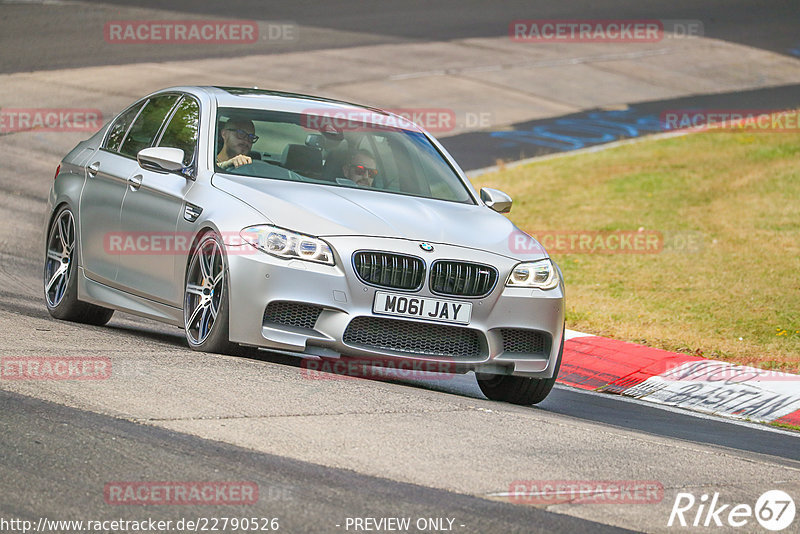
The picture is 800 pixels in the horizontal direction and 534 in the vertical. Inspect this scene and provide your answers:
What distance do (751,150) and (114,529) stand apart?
62.9 feet

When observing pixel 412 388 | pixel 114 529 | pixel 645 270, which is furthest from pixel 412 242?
pixel 645 270

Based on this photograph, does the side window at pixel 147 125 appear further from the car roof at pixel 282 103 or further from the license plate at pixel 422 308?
the license plate at pixel 422 308

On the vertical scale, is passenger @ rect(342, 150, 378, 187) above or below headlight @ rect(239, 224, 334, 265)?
above

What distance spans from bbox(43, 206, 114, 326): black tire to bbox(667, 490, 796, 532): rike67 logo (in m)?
5.14

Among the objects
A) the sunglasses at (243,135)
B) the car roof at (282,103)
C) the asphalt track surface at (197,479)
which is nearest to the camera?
the asphalt track surface at (197,479)

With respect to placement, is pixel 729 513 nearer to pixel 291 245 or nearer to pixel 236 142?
Result: pixel 291 245

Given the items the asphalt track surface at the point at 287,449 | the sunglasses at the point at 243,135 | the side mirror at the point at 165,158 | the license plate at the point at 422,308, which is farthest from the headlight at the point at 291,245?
the sunglasses at the point at 243,135

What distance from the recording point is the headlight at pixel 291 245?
7211mm

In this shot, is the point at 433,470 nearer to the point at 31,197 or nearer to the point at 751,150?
the point at 31,197

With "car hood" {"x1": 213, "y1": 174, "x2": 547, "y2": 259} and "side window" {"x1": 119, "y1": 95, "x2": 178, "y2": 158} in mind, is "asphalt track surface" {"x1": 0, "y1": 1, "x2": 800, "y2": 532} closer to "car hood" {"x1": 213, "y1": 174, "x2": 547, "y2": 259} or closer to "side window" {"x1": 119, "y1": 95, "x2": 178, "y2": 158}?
"car hood" {"x1": 213, "y1": 174, "x2": 547, "y2": 259}

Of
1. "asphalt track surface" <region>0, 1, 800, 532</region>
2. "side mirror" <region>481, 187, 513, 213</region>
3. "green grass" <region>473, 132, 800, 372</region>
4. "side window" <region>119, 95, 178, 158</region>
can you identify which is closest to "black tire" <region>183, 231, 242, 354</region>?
"asphalt track surface" <region>0, 1, 800, 532</region>

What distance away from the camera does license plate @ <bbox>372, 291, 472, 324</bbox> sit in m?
7.25

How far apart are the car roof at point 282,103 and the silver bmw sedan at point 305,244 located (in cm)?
2

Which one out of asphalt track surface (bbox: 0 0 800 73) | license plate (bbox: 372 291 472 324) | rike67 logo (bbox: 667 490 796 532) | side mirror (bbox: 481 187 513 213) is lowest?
asphalt track surface (bbox: 0 0 800 73)
